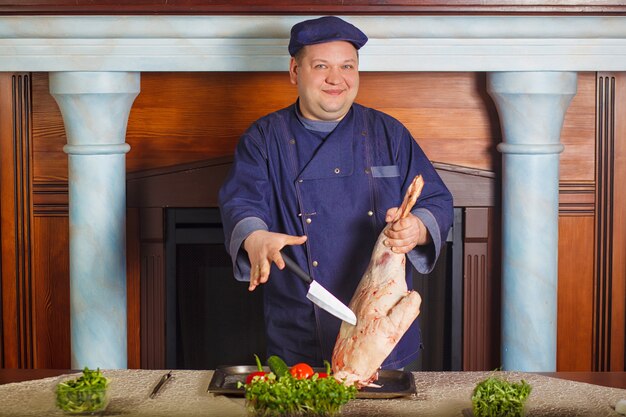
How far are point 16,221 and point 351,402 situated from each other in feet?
5.43

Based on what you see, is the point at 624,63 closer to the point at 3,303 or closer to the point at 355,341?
the point at 355,341

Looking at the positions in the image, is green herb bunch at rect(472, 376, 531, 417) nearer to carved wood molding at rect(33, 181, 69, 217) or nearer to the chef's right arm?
the chef's right arm

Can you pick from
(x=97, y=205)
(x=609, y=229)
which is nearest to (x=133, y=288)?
(x=97, y=205)

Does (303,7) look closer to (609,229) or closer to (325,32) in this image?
(325,32)

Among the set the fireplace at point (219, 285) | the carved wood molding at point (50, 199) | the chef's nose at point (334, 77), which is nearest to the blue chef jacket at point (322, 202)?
the chef's nose at point (334, 77)

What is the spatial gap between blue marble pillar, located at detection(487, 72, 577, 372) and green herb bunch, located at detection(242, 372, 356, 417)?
139 centimetres

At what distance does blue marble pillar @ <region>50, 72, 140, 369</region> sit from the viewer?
2863 mm

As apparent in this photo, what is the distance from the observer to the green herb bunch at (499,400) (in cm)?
169

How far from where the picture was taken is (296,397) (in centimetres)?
160

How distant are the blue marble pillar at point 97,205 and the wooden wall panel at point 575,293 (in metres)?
1.37

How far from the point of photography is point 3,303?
3.14 meters

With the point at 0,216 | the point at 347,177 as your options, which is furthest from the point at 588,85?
the point at 0,216

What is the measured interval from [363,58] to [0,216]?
126 cm

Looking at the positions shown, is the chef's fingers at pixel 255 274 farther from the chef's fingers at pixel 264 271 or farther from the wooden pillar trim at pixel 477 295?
the wooden pillar trim at pixel 477 295
